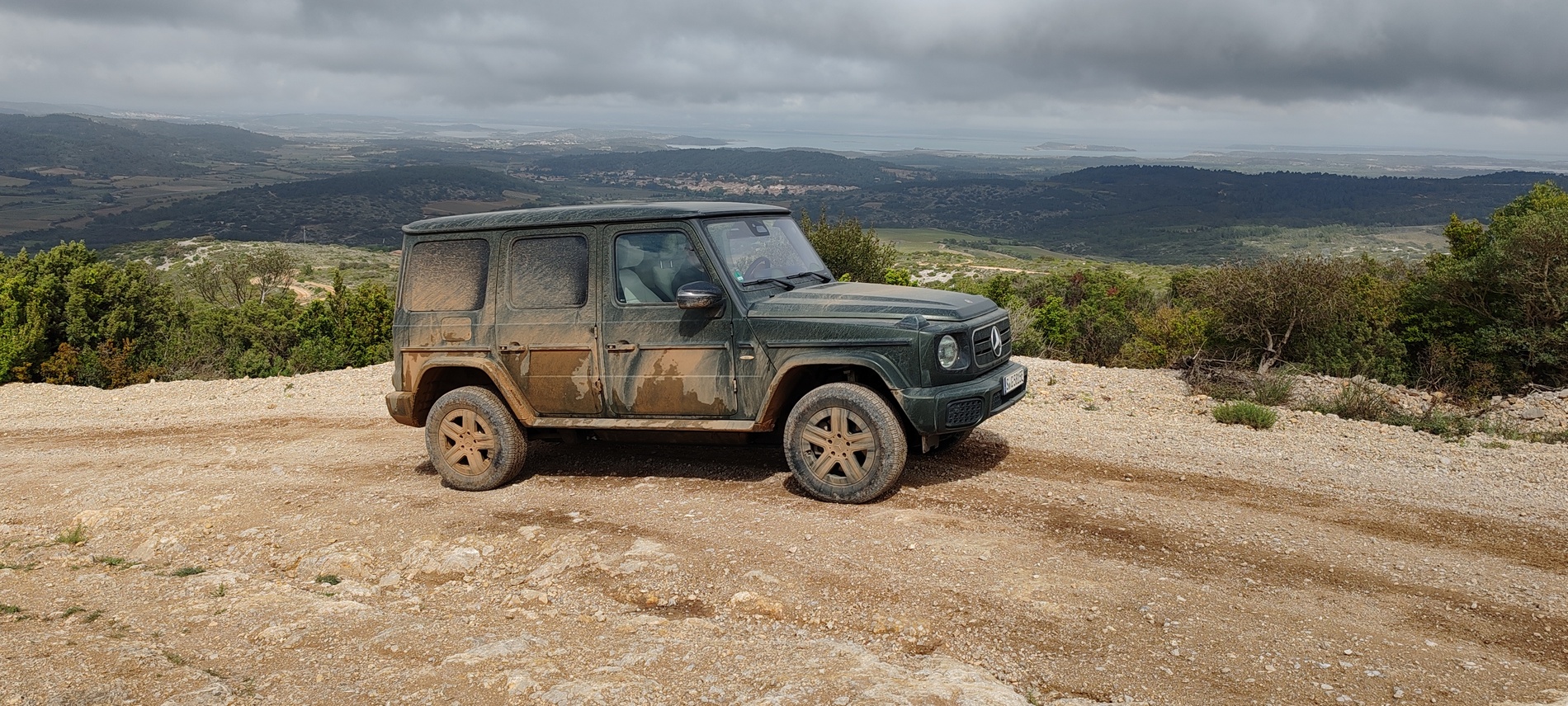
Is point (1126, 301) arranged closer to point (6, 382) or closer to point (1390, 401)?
point (1390, 401)

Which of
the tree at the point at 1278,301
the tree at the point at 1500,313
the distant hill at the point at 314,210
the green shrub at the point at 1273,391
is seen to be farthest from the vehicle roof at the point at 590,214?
the distant hill at the point at 314,210

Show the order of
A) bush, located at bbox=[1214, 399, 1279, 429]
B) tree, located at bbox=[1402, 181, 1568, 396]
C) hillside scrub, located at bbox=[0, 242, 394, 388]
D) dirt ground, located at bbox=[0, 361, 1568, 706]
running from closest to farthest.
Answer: dirt ground, located at bbox=[0, 361, 1568, 706] < bush, located at bbox=[1214, 399, 1279, 429] < tree, located at bbox=[1402, 181, 1568, 396] < hillside scrub, located at bbox=[0, 242, 394, 388]

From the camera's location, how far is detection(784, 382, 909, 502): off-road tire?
5.98 m

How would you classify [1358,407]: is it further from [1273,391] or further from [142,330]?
[142,330]

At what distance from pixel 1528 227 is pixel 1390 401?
1110 centimetres

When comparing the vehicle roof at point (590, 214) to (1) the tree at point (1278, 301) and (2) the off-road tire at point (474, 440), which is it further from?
(1) the tree at point (1278, 301)

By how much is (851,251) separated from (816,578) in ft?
93.3

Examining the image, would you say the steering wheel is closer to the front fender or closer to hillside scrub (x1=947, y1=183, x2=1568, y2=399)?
the front fender

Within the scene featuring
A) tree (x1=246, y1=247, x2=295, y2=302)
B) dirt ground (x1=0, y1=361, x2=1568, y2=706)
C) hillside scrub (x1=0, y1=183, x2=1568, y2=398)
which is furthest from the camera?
tree (x1=246, y1=247, x2=295, y2=302)

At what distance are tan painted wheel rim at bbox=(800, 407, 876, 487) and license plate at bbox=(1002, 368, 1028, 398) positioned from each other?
3.63 ft

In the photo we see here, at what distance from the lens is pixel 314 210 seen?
146m

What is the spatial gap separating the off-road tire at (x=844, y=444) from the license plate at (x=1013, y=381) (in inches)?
33.2

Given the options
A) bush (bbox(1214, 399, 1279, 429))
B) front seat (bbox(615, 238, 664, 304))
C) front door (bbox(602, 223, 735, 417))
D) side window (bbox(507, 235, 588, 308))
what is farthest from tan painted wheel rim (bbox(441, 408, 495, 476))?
bush (bbox(1214, 399, 1279, 429))

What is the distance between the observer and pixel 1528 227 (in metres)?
17.7
